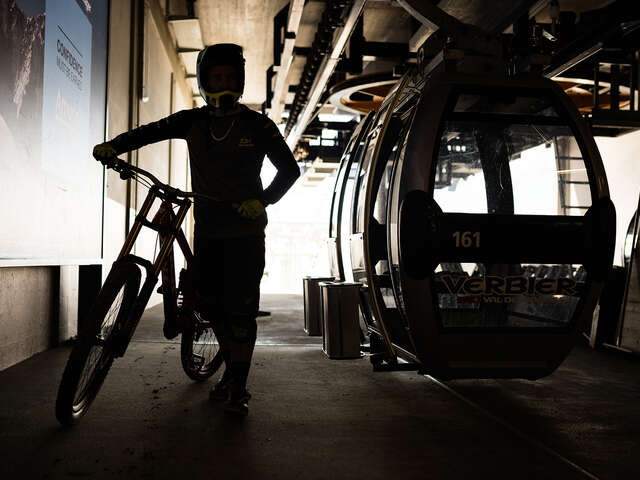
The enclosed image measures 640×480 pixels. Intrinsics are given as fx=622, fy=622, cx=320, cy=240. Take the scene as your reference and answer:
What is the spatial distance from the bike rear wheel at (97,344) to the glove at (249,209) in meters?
0.47

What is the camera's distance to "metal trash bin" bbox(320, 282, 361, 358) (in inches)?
159

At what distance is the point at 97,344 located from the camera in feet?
7.41

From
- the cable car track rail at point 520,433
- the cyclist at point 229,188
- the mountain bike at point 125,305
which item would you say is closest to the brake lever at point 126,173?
the mountain bike at point 125,305

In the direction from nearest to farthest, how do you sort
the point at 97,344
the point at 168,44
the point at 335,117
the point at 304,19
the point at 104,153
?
the point at 97,344 → the point at 104,153 → the point at 304,19 → the point at 168,44 → the point at 335,117

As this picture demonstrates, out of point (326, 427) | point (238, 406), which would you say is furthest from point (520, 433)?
point (238, 406)

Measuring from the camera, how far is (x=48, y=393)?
292 cm

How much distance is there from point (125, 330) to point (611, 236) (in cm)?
216

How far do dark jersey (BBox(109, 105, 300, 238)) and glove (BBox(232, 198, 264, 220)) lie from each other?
0.08 m

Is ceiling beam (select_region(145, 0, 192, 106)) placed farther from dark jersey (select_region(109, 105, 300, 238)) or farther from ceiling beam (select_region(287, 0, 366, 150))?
dark jersey (select_region(109, 105, 300, 238))

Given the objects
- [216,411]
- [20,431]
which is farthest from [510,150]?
[20,431]

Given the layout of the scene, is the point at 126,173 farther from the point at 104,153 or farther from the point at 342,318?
the point at 342,318

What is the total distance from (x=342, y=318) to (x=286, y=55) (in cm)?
464

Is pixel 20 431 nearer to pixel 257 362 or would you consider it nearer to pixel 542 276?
pixel 257 362

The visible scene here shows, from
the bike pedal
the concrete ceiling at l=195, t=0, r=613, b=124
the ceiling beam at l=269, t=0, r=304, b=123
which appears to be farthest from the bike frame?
the concrete ceiling at l=195, t=0, r=613, b=124
